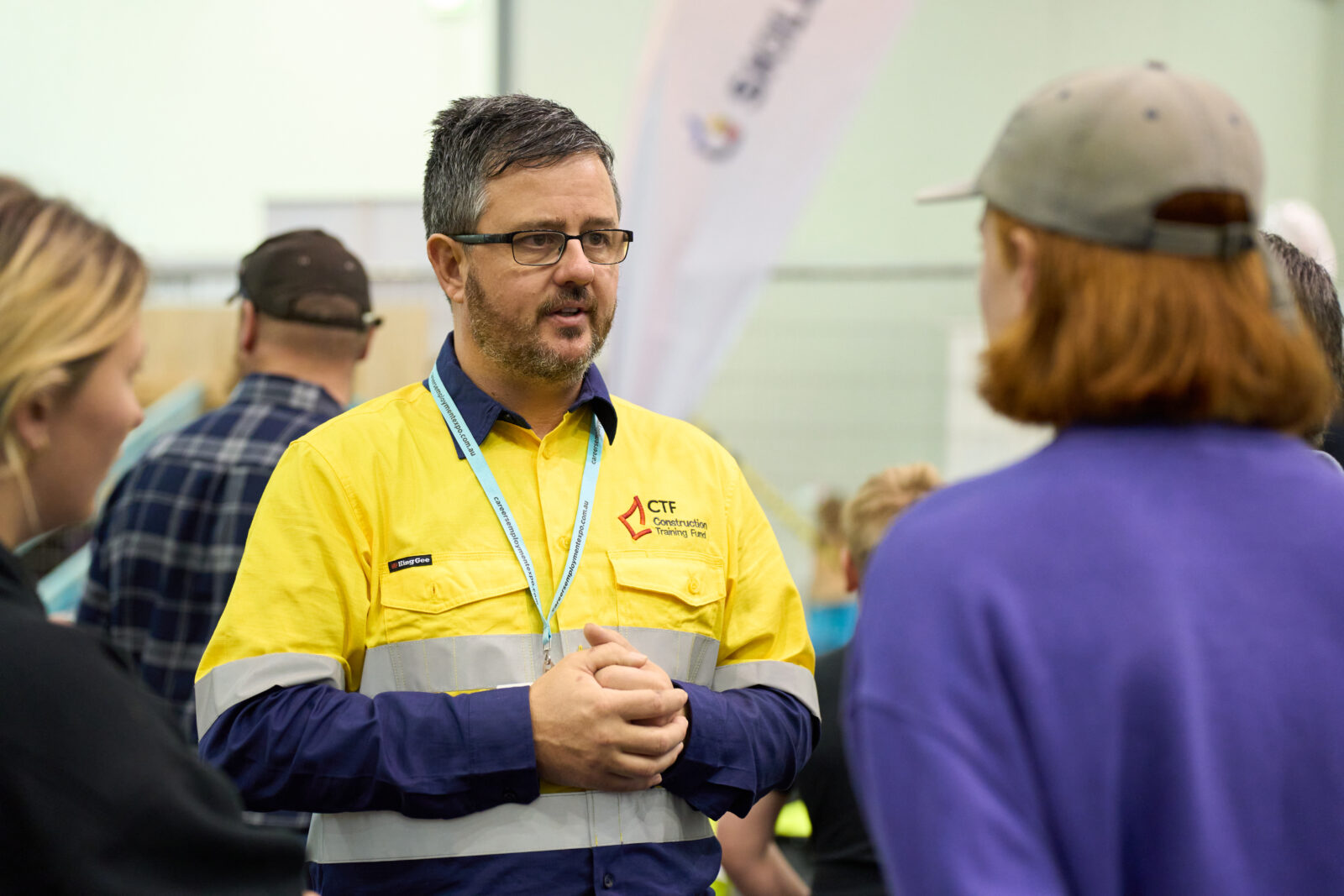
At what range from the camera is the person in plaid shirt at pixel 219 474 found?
8.89 feet

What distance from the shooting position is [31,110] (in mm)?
8305

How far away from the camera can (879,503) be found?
2.74 m

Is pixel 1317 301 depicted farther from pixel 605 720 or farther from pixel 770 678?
pixel 605 720

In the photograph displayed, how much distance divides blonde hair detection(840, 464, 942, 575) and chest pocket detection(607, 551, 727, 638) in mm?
914

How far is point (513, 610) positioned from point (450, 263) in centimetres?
58

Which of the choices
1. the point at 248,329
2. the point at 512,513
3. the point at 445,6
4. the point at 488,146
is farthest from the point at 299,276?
the point at 445,6

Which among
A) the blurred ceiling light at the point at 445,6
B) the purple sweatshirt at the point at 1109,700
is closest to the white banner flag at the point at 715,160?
the purple sweatshirt at the point at 1109,700

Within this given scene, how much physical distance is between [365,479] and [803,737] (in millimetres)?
729

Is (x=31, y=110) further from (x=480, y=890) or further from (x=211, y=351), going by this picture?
(x=480, y=890)

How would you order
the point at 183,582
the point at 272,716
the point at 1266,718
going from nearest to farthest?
1. the point at 1266,718
2. the point at 272,716
3. the point at 183,582

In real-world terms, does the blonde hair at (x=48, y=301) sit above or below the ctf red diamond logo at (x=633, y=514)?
above

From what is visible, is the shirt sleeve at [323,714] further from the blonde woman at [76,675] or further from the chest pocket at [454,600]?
the blonde woman at [76,675]

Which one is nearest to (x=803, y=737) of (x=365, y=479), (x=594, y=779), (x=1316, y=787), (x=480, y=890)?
(x=594, y=779)

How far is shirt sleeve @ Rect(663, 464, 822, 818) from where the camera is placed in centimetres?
171
